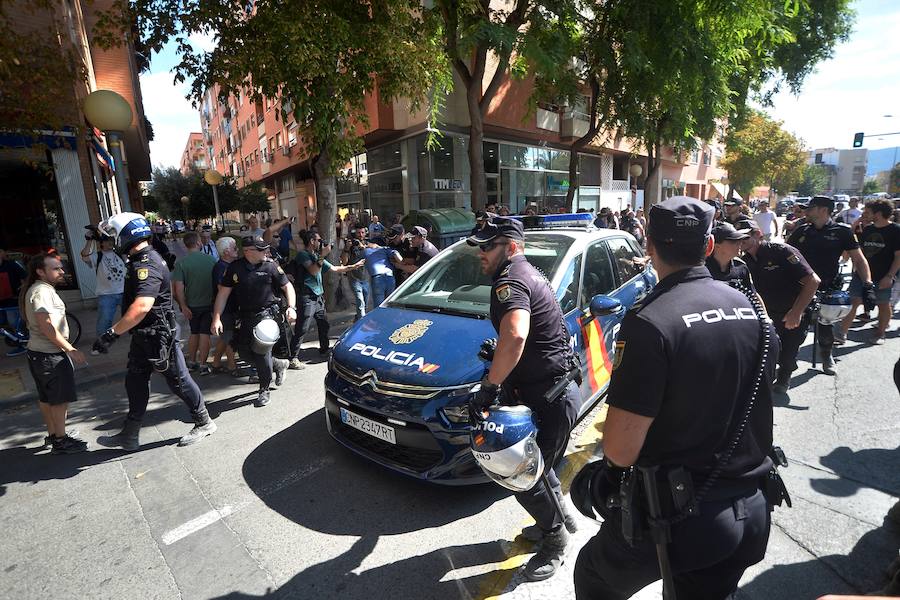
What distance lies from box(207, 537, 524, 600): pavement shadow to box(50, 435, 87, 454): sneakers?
2.52 m

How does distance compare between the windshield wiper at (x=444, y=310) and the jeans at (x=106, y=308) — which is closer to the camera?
the windshield wiper at (x=444, y=310)

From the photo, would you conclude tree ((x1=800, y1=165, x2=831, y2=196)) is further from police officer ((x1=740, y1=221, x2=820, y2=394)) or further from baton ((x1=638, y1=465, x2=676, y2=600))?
baton ((x1=638, y1=465, x2=676, y2=600))

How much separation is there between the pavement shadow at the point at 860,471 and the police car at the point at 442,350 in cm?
162

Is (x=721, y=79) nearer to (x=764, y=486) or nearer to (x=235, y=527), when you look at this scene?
(x=764, y=486)

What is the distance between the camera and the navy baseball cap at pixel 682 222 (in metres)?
1.48

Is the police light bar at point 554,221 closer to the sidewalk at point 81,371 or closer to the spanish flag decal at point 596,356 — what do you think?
the spanish flag decal at point 596,356

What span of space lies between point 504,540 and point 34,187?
1247 cm

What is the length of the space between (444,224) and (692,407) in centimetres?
985

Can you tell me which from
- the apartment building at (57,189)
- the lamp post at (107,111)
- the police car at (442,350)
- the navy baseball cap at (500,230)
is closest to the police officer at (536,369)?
the navy baseball cap at (500,230)

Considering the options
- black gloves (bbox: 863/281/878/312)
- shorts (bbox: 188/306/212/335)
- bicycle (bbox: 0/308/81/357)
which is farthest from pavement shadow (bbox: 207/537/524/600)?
bicycle (bbox: 0/308/81/357)

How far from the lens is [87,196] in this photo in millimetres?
9688

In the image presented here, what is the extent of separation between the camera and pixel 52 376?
374 cm

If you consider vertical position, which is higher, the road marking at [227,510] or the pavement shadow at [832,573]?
the road marking at [227,510]

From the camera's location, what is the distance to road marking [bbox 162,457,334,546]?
2.85 metres
